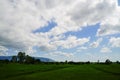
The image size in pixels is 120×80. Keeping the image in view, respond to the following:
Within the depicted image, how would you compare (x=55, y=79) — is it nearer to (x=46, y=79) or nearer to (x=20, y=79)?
(x=46, y=79)

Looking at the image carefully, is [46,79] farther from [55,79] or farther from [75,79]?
[75,79]

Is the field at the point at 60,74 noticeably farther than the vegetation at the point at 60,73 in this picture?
No

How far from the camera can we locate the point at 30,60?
195 m

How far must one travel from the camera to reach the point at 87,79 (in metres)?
50.9

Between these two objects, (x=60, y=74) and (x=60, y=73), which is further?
(x=60, y=73)

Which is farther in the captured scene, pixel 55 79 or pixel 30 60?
pixel 30 60

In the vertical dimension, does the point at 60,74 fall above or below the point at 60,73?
below

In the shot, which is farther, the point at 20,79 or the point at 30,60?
the point at 30,60

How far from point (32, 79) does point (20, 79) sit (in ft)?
11.0

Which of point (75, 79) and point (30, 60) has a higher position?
point (30, 60)

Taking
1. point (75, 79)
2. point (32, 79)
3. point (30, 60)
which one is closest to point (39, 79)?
A: point (32, 79)

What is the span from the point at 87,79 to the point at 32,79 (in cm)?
1544


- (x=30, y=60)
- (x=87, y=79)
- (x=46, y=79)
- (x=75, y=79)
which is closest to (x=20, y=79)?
(x=46, y=79)

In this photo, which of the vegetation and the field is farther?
the vegetation
